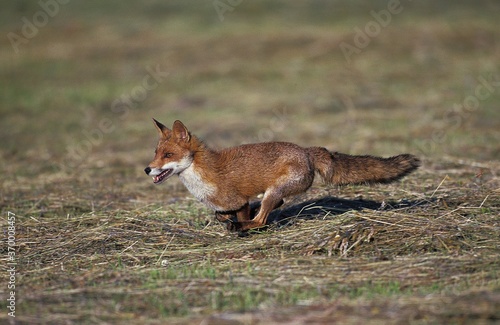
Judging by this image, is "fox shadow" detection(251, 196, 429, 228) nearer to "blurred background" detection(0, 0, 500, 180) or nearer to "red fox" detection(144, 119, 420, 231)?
"red fox" detection(144, 119, 420, 231)

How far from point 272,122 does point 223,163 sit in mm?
9889

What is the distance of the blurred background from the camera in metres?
15.1

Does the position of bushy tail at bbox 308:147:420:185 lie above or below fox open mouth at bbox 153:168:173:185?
below

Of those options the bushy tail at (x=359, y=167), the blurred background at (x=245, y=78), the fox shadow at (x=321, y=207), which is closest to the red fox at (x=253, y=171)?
the bushy tail at (x=359, y=167)

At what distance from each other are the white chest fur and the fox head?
0.28 ft

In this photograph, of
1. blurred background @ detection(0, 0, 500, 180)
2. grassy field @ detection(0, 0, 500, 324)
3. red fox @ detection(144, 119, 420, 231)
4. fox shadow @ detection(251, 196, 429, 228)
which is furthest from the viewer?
blurred background @ detection(0, 0, 500, 180)

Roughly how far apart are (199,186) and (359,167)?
6.06ft

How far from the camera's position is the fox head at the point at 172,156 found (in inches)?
301

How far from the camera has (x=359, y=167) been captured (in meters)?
7.80

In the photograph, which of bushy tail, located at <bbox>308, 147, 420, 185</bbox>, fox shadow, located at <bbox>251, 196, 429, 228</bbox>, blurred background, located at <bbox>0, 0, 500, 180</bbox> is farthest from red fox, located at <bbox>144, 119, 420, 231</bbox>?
blurred background, located at <bbox>0, 0, 500, 180</bbox>

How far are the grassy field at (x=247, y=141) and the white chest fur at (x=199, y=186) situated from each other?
395 millimetres

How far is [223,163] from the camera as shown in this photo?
783 cm

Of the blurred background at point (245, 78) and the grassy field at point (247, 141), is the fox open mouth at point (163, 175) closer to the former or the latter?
the grassy field at point (247, 141)

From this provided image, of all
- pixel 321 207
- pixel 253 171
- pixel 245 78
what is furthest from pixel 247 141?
pixel 245 78
